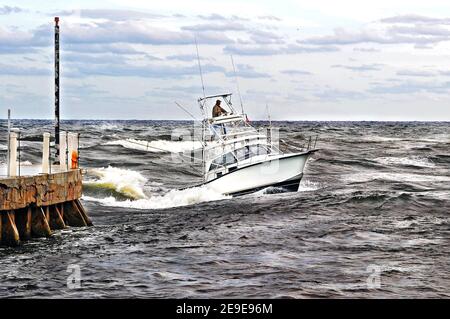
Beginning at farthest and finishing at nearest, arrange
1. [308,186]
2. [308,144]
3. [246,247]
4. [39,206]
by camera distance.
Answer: [308,144], [308,186], [39,206], [246,247]

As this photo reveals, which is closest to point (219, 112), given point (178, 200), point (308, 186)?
point (178, 200)

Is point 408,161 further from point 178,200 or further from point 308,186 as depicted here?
point 178,200

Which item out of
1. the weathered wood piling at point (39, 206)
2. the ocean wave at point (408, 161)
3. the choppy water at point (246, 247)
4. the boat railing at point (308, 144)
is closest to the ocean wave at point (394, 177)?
the boat railing at point (308, 144)

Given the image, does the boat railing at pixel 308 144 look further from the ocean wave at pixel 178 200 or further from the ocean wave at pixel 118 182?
the ocean wave at pixel 118 182

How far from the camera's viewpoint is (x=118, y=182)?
Result: 29375 millimetres

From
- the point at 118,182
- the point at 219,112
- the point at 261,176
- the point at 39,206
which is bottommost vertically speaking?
the point at 118,182

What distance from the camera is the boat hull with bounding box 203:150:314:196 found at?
80.9ft

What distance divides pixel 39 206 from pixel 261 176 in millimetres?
10454

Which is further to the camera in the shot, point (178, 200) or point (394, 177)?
point (394, 177)

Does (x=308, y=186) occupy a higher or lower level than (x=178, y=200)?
higher

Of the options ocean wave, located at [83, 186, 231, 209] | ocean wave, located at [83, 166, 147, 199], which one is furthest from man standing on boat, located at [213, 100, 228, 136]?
ocean wave, located at [83, 166, 147, 199]

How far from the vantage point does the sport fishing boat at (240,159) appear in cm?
2483

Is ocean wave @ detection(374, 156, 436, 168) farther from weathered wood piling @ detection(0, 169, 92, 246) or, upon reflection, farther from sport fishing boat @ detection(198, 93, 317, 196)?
weathered wood piling @ detection(0, 169, 92, 246)
